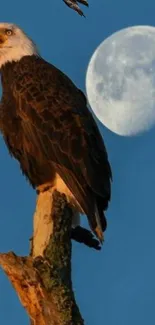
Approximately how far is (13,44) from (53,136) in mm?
1300

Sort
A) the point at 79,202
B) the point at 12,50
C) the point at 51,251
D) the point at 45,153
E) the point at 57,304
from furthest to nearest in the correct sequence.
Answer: the point at 12,50
the point at 45,153
the point at 79,202
the point at 51,251
the point at 57,304

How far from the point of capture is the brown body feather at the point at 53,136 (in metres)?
6.38

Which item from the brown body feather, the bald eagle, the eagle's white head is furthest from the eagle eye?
the brown body feather

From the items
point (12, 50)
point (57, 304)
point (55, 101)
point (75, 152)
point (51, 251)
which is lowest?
point (57, 304)

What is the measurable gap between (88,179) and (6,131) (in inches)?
36.4

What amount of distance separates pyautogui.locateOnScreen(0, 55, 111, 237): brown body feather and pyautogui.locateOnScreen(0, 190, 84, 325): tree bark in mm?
665

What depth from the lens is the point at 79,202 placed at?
6.29 m

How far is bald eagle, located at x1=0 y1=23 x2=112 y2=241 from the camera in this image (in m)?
6.37

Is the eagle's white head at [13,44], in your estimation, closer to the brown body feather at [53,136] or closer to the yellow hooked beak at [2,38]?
the yellow hooked beak at [2,38]

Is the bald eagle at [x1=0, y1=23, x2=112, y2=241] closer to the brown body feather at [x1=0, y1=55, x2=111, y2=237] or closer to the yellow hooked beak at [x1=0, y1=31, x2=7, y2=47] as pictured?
the brown body feather at [x1=0, y1=55, x2=111, y2=237]

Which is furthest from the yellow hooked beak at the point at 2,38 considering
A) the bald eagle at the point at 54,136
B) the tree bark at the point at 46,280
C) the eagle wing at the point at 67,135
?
the tree bark at the point at 46,280

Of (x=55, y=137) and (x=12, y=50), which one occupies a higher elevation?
(x=12, y=50)

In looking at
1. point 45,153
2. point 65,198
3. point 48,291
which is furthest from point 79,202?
point 48,291

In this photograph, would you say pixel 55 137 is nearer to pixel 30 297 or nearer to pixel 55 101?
pixel 55 101
